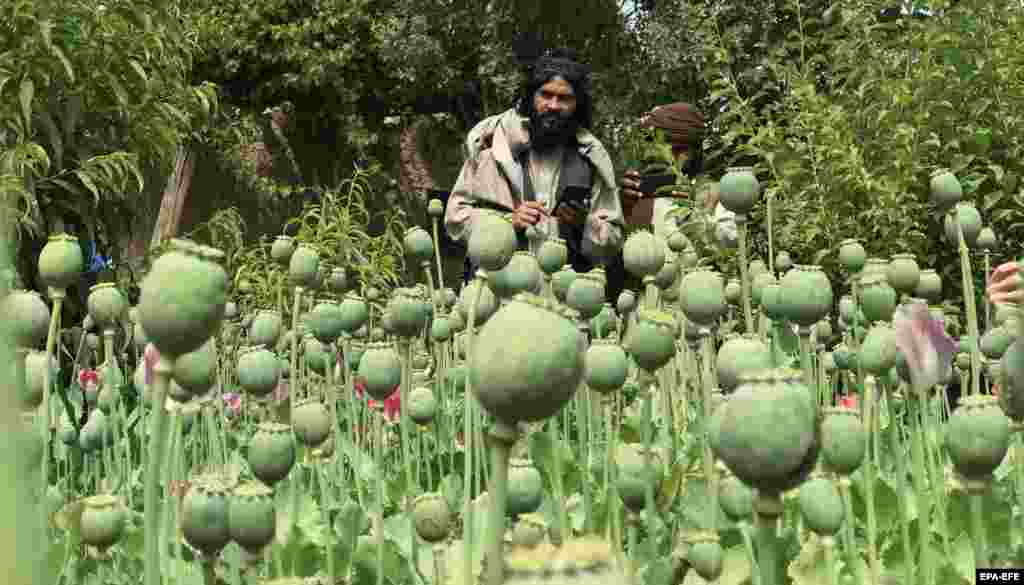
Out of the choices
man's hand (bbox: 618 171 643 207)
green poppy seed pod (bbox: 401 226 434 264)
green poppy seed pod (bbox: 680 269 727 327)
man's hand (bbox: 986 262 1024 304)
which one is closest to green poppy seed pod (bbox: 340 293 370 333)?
green poppy seed pod (bbox: 401 226 434 264)

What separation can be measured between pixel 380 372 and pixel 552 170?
177 centimetres

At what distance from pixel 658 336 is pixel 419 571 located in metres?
0.34

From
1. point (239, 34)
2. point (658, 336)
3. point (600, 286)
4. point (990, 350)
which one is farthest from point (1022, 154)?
point (239, 34)

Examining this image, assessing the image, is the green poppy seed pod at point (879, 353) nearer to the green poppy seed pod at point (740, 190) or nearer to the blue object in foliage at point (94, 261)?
the green poppy seed pod at point (740, 190)

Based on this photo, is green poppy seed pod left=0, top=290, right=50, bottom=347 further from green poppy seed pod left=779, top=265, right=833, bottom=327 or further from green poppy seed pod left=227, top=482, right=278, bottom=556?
green poppy seed pod left=779, top=265, right=833, bottom=327

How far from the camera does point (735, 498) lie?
0.69m

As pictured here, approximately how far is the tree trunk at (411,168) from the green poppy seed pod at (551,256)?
394 inches

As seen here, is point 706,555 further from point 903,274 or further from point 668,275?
point 668,275

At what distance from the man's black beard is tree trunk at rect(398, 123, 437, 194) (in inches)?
338

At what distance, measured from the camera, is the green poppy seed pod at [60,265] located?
0.78m

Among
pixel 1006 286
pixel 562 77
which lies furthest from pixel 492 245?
pixel 562 77

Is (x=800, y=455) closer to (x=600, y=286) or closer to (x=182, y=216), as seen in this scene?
(x=600, y=286)

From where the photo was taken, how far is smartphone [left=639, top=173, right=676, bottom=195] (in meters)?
2.97

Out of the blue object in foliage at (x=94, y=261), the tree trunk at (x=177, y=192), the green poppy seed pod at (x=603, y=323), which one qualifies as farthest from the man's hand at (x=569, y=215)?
the tree trunk at (x=177, y=192)
